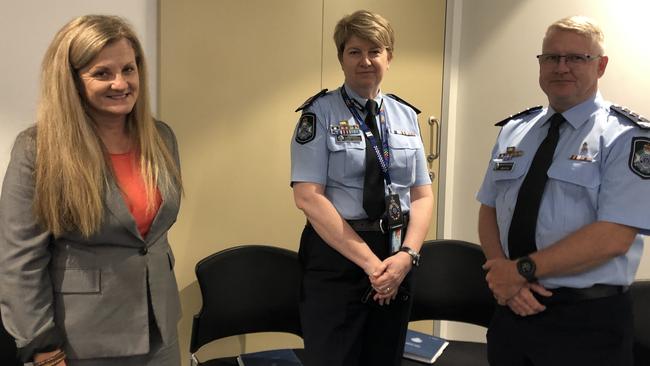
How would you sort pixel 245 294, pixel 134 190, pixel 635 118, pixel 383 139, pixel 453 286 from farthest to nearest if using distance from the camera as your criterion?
1. pixel 453 286
2. pixel 245 294
3. pixel 383 139
4. pixel 635 118
5. pixel 134 190

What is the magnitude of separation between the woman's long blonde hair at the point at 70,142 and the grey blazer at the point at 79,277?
0.12 ft

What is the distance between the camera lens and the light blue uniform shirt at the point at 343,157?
1.95 metres

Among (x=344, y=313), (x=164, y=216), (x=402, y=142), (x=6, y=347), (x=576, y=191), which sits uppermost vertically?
(x=402, y=142)

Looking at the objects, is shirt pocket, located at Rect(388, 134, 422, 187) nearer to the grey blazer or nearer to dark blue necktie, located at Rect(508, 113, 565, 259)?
dark blue necktie, located at Rect(508, 113, 565, 259)

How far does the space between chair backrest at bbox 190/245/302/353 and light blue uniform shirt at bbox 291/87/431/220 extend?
0.80 meters

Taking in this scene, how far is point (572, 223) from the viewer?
1693 mm

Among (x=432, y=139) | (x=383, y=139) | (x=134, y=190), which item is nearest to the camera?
(x=134, y=190)

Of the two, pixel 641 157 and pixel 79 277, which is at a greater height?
pixel 641 157

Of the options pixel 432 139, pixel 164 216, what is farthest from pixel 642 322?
pixel 164 216

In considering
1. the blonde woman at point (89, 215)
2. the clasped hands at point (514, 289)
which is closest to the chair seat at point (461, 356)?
the clasped hands at point (514, 289)

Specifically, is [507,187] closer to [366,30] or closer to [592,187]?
[592,187]

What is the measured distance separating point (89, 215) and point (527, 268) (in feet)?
4.23

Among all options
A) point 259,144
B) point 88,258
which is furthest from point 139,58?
point 259,144

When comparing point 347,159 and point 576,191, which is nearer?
point 576,191
